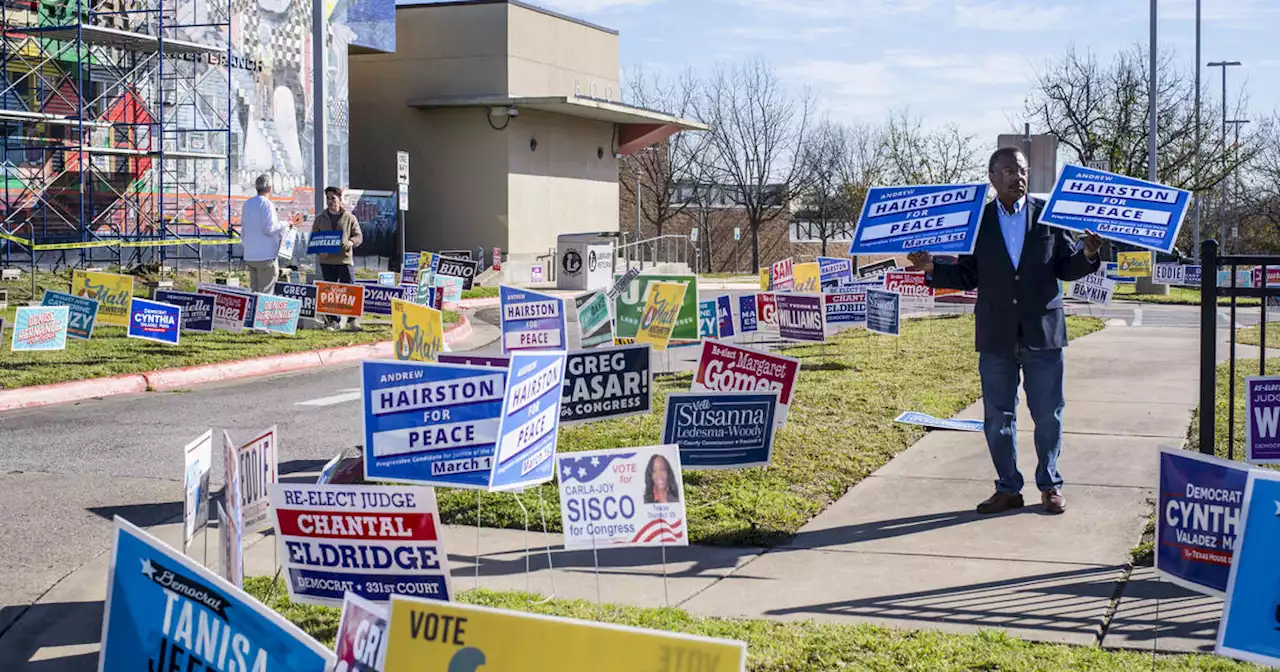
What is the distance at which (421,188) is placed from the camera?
127ft

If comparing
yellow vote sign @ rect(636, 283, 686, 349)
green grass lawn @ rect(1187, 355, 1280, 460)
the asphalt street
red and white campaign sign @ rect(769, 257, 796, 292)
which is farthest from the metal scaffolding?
green grass lawn @ rect(1187, 355, 1280, 460)

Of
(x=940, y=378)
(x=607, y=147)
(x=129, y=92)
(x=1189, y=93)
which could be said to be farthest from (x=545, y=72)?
(x=940, y=378)

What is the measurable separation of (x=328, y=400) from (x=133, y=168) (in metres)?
17.3

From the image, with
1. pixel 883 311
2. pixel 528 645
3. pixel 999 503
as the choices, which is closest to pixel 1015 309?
pixel 999 503

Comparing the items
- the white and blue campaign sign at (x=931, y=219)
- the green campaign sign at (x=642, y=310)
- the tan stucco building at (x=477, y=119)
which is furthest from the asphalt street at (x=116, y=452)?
the tan stucco building at (x=477, y=119)

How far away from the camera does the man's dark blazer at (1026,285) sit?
7.29 m

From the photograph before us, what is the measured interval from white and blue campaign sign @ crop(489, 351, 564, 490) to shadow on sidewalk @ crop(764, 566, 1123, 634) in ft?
4.21

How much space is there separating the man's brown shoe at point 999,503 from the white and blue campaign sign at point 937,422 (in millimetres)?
2854

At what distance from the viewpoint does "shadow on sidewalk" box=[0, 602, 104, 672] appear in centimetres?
531

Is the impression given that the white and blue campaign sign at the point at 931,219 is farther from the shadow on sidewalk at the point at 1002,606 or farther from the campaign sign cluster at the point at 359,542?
the campaign sign cluster at the point at 359,542

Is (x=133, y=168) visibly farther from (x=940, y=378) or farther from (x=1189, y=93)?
(x=1189, y=93)

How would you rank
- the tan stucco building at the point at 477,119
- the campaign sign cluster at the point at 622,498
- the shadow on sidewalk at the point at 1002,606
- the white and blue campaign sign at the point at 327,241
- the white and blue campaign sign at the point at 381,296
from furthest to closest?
the tan stucco building at the point at 477,119 → the white and blue campaign sign at the point at 327,241 → the white and blue campaign sign at the point at 381,296 → the campaign sign cluster at the point at 622,498 → the shadow on sidewalk at the point at 1002,606

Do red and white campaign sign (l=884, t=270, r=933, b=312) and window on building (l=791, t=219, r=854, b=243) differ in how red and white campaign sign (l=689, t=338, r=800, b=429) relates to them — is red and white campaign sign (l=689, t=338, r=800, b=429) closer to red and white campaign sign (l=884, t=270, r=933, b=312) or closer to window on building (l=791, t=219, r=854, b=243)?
red and white campaign sign (l=884, t=270, r=933, b=312)

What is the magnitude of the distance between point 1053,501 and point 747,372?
2183 mm
